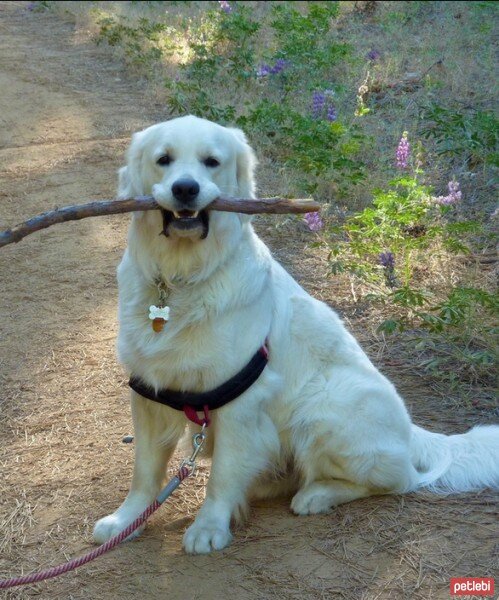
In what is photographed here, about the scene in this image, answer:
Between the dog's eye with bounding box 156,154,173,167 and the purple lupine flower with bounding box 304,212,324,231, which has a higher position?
the dog's eye with bounding box 156,154,173,167

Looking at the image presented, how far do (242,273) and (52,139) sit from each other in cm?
572

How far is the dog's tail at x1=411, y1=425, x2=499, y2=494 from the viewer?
3365 millimetres

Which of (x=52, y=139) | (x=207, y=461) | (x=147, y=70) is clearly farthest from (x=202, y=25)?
(x=207, y=461)

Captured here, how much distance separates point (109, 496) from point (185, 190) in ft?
4.58

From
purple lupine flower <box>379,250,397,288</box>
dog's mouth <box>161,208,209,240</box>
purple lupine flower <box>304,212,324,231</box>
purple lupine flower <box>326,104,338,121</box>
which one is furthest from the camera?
purple lupine flower <box>326,104,338,121</box>

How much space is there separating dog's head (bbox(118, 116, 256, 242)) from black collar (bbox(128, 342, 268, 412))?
0.53m

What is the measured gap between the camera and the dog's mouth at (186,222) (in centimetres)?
292

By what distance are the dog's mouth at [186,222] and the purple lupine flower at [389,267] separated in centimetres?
210

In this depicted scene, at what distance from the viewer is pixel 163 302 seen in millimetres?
3076

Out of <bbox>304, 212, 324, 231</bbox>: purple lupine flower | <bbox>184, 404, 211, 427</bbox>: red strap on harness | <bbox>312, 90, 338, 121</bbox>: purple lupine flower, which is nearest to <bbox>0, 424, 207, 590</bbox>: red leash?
<bbox>184, 404, 211, 427</bbox>: red strap on harness

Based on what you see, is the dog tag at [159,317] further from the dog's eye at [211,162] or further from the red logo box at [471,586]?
the red logo box at [471,586]

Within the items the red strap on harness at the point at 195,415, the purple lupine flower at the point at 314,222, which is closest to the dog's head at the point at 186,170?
the red strap on harness at the point at 195,415

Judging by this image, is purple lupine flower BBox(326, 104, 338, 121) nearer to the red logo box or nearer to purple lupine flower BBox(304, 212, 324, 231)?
purple lupine flower BBox(304, 212, 324, 231)

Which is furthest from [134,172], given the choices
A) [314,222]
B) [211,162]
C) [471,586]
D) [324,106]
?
[324,106]
